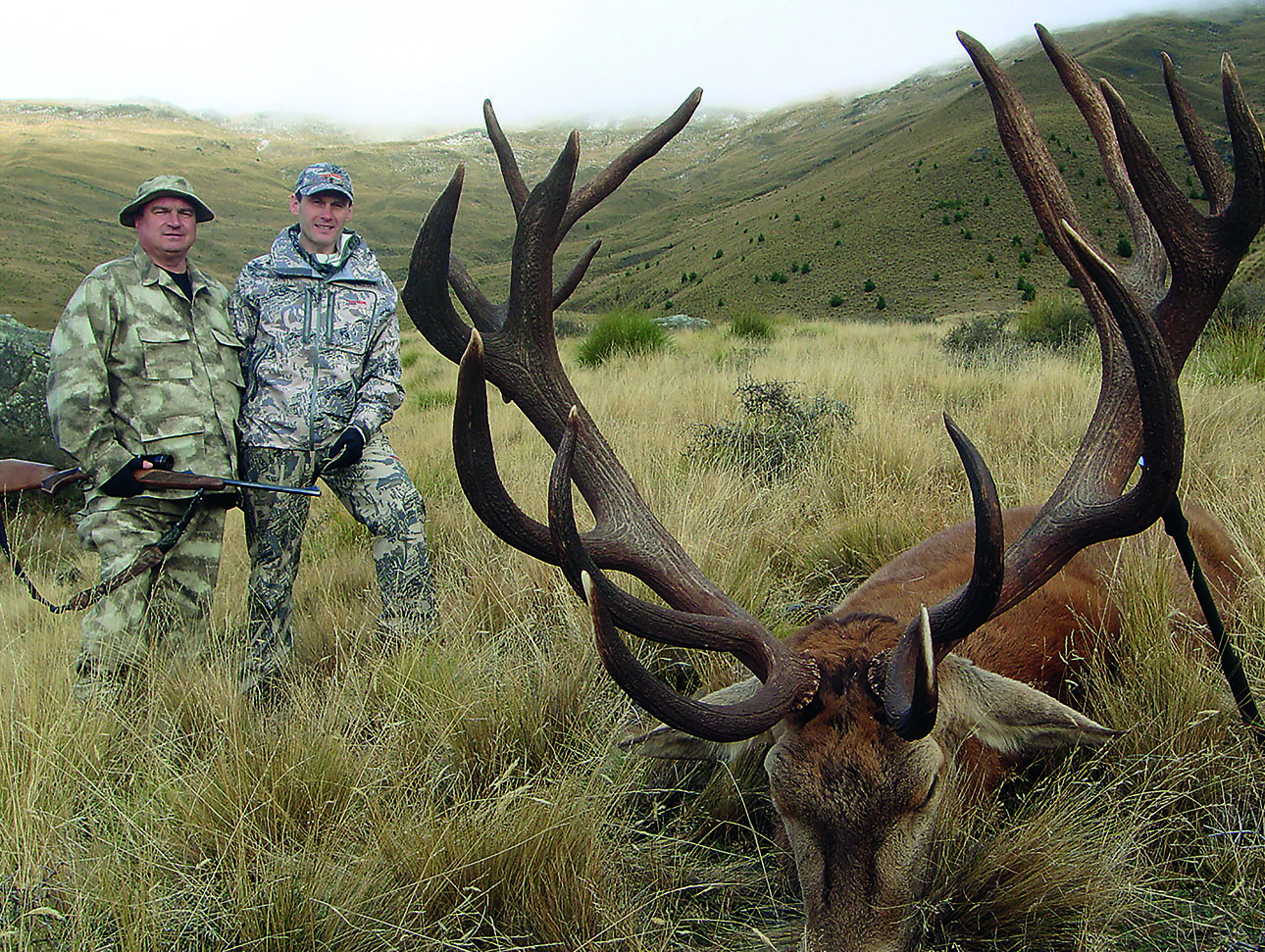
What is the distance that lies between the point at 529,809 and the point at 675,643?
0.68m

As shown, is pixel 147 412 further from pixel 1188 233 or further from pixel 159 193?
pixel 1188 233

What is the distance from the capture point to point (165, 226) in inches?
151

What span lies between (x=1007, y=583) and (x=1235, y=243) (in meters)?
1.23

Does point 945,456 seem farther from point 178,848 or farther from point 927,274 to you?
point 927,274

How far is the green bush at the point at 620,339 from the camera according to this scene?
1270 cm

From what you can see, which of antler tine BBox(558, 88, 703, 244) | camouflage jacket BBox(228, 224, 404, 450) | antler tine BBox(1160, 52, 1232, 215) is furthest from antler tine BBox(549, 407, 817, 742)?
camouflage jacket BBox(228, 224, 404, 450)

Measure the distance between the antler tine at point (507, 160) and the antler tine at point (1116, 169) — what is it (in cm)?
170

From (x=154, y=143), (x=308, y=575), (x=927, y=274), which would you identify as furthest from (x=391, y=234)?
(x=308, y=575)

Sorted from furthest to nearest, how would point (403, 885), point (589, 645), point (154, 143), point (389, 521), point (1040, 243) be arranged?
point (154, 143) < point (1040, 243) < point (389, 521) < point (589, 645) < point (403, 885)

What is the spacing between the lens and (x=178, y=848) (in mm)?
2176

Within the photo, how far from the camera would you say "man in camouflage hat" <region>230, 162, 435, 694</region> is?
13.4 feet

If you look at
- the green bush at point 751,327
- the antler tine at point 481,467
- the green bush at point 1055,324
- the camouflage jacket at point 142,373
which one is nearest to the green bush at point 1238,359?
the green bush at point 1055,324

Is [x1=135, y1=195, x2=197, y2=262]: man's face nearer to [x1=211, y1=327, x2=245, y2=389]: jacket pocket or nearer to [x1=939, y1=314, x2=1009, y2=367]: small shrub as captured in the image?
[x1=211, y1=327, x2=245, y2=389]: jacket pocket

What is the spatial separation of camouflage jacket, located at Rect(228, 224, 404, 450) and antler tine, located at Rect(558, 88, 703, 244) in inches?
78.5
